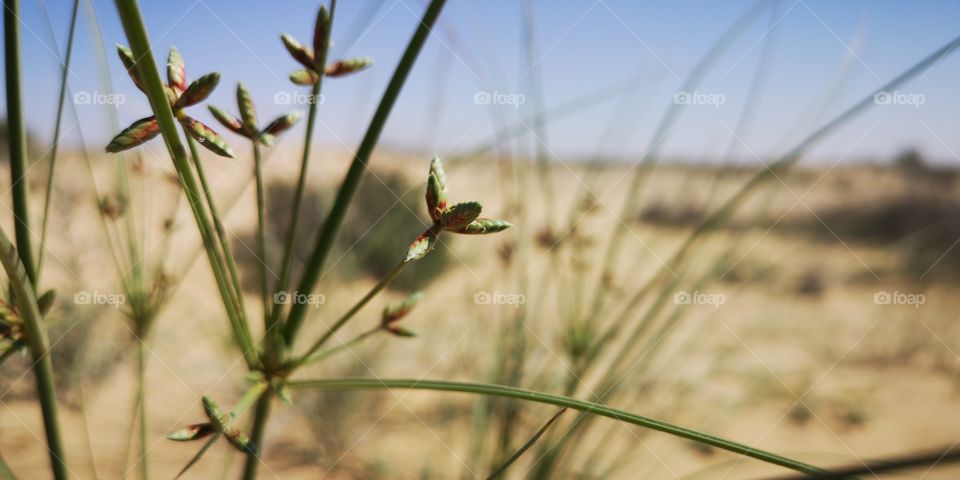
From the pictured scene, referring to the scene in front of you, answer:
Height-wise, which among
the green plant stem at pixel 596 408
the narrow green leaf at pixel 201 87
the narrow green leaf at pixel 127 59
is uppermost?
the narrow green leaf at pixel 127 59

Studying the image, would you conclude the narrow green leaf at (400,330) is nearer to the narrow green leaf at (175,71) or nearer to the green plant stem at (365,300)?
the green plant stem at (365,300)

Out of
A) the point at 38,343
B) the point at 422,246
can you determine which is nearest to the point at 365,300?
the point at 422,246

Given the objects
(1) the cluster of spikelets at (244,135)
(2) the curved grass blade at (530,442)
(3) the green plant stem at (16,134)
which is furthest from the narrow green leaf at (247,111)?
(2) the curved grass blade at (530,442)

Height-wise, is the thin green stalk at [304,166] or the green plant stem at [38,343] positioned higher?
the thin green stalk at [304,166]

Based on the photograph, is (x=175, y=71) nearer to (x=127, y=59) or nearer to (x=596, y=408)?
(x=127, y=59)

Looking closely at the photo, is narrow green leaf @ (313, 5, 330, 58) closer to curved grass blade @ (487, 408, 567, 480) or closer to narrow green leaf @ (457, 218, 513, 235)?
narrow green leaf @ (457, 218, 513, 235)

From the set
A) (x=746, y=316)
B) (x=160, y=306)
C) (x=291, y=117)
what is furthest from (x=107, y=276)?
(x=746, y=316)
